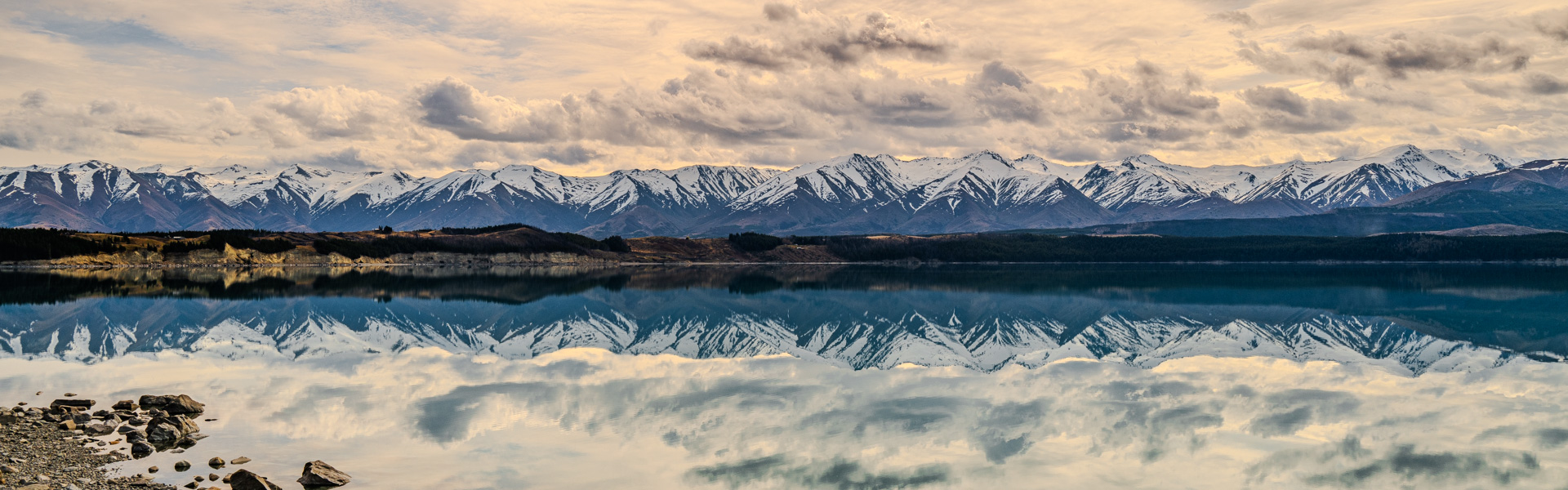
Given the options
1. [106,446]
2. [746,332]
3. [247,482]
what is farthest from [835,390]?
[746,332]

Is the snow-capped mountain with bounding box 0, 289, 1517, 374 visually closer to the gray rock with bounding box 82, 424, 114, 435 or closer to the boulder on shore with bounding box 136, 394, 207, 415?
the boulder on shore with bounding box 136, 394, 207, 415

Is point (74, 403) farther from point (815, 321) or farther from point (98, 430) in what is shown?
point (815, 321)

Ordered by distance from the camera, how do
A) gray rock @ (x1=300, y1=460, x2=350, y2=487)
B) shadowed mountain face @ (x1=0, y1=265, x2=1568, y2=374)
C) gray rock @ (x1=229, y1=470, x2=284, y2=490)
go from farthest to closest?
1. shadowed mountain face @ (x1=0, y1=265, x2=1568, y2=374)
2. gray rock @ (x1=300, y1=460, x2=350, y2=487)
3. gray rock @ (x1=229, y1=470, x2=284, y2=490)

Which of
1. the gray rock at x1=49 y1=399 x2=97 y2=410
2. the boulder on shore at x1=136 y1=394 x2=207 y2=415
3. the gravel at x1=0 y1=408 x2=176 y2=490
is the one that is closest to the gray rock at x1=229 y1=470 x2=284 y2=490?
the gravel at x1=0 y1=408 x2=176 y2=490

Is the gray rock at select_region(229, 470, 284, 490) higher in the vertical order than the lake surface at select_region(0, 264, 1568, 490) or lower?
higher

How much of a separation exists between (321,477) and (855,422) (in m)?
14.9

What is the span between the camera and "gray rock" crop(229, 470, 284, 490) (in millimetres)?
21578

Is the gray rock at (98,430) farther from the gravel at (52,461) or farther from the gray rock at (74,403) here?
the gray rock at (74,403)

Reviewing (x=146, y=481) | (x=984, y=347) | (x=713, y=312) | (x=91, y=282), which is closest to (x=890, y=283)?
(x=713, y=312)

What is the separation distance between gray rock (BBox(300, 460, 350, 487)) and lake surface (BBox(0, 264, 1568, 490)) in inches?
29.9

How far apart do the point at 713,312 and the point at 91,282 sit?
273ft

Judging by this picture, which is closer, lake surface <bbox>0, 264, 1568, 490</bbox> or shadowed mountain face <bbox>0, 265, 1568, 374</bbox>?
lake surface <bbox>0, 264, 1568, 490</bbox>

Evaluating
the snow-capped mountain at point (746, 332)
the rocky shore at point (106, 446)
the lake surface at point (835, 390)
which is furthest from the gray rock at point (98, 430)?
the snow-capped mountain at point (746, 332)

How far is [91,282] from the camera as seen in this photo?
118 m
